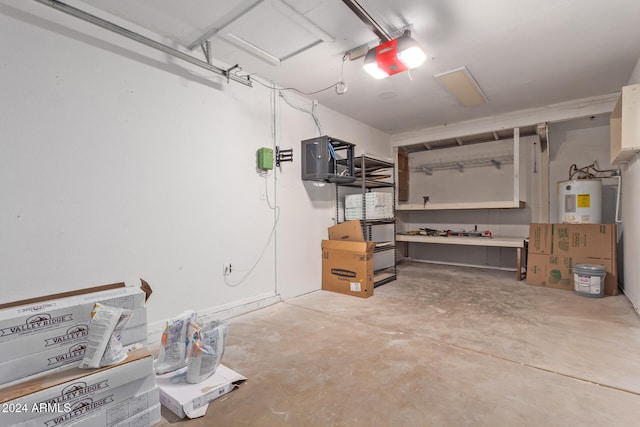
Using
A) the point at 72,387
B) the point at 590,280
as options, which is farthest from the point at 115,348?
the point at 590,280

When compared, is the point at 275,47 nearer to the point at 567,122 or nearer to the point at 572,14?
the point at 572,14

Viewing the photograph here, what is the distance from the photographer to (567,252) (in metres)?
3.91

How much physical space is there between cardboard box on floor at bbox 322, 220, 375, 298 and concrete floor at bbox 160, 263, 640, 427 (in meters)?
0.34

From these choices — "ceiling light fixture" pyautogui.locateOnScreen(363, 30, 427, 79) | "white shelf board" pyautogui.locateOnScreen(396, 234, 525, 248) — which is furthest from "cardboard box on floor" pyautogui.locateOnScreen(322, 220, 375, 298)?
"ceiling light fixture" pyautogui.locateOnScreen(363, 30, 427, 79)

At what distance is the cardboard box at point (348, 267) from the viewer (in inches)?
141

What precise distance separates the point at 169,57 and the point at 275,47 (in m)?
0.90

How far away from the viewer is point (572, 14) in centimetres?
225

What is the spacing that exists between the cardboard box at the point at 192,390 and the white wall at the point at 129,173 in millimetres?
826

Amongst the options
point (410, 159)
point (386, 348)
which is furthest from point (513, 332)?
point (410, 159)

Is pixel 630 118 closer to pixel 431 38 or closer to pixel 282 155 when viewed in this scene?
pixel 431 38

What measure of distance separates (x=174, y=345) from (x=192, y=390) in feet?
1.12

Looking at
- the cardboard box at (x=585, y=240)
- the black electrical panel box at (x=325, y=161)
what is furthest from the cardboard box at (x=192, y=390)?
the cardboard box at (x=585, y=240)

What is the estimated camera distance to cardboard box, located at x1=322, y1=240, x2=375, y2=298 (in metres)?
3.59

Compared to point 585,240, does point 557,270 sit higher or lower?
lower
